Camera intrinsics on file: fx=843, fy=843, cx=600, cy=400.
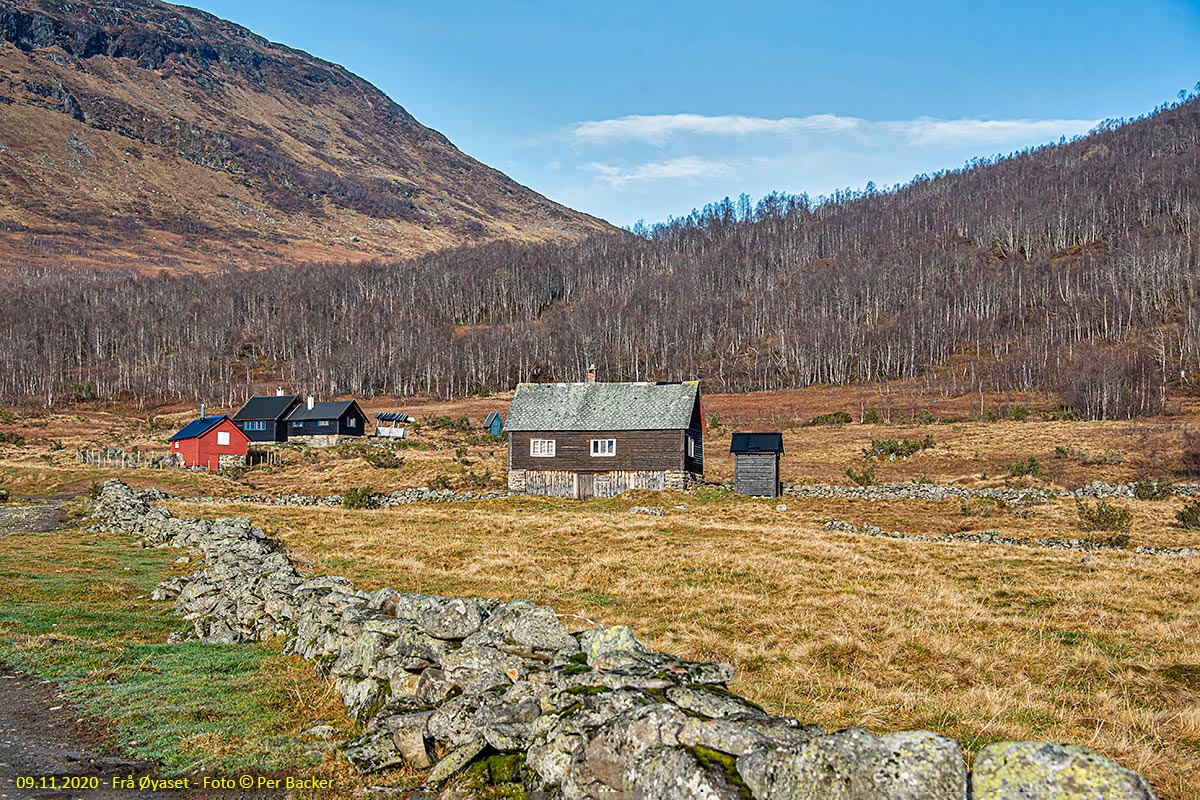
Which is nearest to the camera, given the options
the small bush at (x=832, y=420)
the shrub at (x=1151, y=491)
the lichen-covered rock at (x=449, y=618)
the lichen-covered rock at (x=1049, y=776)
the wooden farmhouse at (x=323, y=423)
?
the lichen-covered rock at (x=1049, y=776)

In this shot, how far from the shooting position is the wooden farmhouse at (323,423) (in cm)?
9331

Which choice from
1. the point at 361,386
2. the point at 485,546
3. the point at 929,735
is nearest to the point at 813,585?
the point at 485,546

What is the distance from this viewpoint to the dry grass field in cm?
1157

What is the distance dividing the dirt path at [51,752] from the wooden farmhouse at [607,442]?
4445 centimetres

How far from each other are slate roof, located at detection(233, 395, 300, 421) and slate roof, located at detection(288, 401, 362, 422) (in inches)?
52.4

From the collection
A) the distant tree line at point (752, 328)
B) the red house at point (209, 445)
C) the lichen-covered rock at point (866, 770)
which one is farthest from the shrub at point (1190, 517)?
the distant tree line at point (752, 328)

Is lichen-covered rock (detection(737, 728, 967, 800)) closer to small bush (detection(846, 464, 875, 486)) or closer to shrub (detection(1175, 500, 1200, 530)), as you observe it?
shrub (detection(1175, 500, 1200, 530))

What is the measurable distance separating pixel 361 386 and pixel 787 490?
388 ft

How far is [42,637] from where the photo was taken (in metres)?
15.2

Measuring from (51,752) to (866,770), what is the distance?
945 cm

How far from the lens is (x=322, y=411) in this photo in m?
94.9

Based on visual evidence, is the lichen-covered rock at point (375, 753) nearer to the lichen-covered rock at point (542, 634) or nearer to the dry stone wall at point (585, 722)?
the dry stone wall at point (585, 722)

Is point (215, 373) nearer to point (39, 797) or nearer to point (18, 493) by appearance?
point (18, 493)

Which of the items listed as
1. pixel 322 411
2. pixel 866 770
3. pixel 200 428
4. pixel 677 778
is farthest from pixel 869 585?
pixel 322 411
